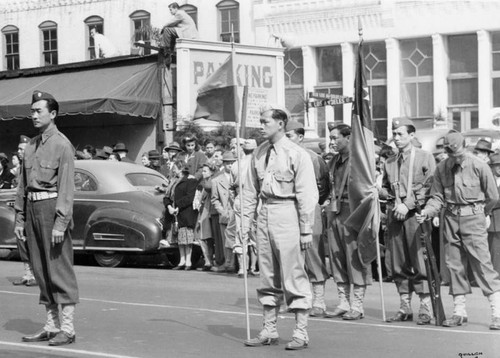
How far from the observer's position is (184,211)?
1827 cm

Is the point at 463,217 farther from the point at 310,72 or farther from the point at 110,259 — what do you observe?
the point at 310,72

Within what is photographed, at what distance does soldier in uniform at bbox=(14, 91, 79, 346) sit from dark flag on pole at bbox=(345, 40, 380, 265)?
10.3 feet

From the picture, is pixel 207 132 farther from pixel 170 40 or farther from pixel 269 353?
pixel 269 353

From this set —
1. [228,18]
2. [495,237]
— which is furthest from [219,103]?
[228,18]

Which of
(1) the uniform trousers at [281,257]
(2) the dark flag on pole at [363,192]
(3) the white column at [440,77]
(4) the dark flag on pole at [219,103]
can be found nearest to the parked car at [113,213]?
(2) the dark flag on pole at [363,192]

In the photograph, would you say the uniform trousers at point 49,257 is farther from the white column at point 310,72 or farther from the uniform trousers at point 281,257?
the white column at point 310,72

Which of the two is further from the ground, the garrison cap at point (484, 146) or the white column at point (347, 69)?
the white column at point (347, 69)

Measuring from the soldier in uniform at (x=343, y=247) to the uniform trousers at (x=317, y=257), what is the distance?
5.8 inches

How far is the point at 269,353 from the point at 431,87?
3012 cm

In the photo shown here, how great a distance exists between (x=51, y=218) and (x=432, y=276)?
3.86 m

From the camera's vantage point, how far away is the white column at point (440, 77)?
37562 millimetres

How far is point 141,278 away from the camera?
1659 cm

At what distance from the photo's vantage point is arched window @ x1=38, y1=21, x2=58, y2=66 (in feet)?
144
